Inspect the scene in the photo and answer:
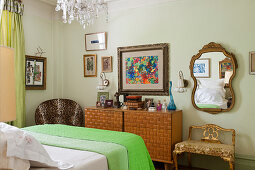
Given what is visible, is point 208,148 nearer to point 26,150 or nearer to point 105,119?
point 105,119

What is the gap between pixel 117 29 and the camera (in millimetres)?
4785

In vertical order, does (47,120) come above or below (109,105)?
below

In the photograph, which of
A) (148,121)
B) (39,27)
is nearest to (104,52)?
(39,27)

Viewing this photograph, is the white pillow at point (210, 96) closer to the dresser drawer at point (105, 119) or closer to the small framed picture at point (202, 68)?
the small framed picture at point (202, 68)

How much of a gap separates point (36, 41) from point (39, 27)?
1.00 ft

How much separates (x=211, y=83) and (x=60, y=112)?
2.86 meters

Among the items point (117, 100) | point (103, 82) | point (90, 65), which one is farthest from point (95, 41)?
point (117, 100)

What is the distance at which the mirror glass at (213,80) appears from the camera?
12.4ft

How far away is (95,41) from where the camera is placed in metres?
5.04

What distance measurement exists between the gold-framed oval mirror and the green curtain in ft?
9.79

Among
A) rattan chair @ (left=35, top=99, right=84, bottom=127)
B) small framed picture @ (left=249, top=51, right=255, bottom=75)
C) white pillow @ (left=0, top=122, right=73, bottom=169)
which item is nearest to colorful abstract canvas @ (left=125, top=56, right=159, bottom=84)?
rattan chair @ (left=35, top=99, right=84, bottom=127)

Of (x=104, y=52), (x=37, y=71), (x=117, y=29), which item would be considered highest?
(x=117, y=29)

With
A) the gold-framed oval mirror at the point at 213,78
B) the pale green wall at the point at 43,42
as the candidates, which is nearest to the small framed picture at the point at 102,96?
the pale green wall at the point at 43,42

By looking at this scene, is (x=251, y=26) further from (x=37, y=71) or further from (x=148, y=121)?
(x=37, y=71)
